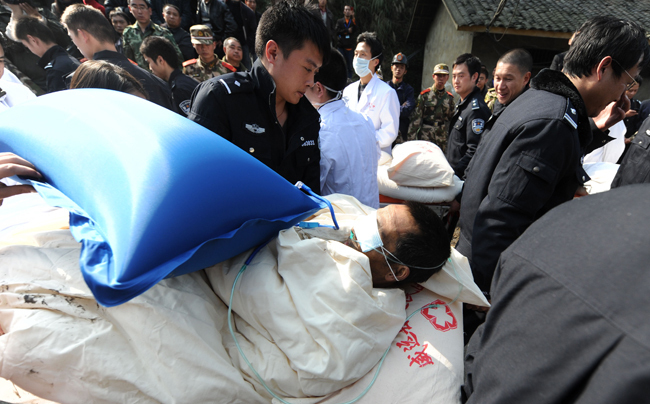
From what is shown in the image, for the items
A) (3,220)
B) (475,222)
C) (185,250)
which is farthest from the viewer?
(475,222)

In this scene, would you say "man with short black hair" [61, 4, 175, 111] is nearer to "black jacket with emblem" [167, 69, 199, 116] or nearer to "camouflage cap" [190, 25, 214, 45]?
"black jacket with emblem" [167, 69, 199, 116]

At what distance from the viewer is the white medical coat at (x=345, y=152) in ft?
7.22

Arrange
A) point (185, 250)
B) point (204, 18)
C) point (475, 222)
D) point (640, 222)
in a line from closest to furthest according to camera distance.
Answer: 1. point (640, 222)
2. point (185, 250)
3. point (475, 222)
4. point (204, 18)

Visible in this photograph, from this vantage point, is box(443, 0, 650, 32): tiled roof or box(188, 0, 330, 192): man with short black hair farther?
box(443, 0, 650, 32): tiled roof

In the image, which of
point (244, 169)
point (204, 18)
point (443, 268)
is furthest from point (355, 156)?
point (204, 18)

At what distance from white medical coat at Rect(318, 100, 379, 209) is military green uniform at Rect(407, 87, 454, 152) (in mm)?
3028

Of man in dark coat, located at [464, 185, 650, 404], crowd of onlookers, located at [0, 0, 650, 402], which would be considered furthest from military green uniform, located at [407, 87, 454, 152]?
man in dark coat, located at [464, 185, 650, 404]

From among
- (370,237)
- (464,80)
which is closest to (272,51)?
(370,237)

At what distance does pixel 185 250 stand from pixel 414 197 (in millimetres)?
2543

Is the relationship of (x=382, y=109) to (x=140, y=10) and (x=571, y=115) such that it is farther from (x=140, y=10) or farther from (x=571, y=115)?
(x=140, y=10)

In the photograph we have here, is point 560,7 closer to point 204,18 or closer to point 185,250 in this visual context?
point 204,18

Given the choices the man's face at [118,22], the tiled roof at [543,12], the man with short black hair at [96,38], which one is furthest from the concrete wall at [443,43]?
the man with short black hair at [96,38]

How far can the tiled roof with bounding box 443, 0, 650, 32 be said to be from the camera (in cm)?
822

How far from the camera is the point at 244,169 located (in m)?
1.10
